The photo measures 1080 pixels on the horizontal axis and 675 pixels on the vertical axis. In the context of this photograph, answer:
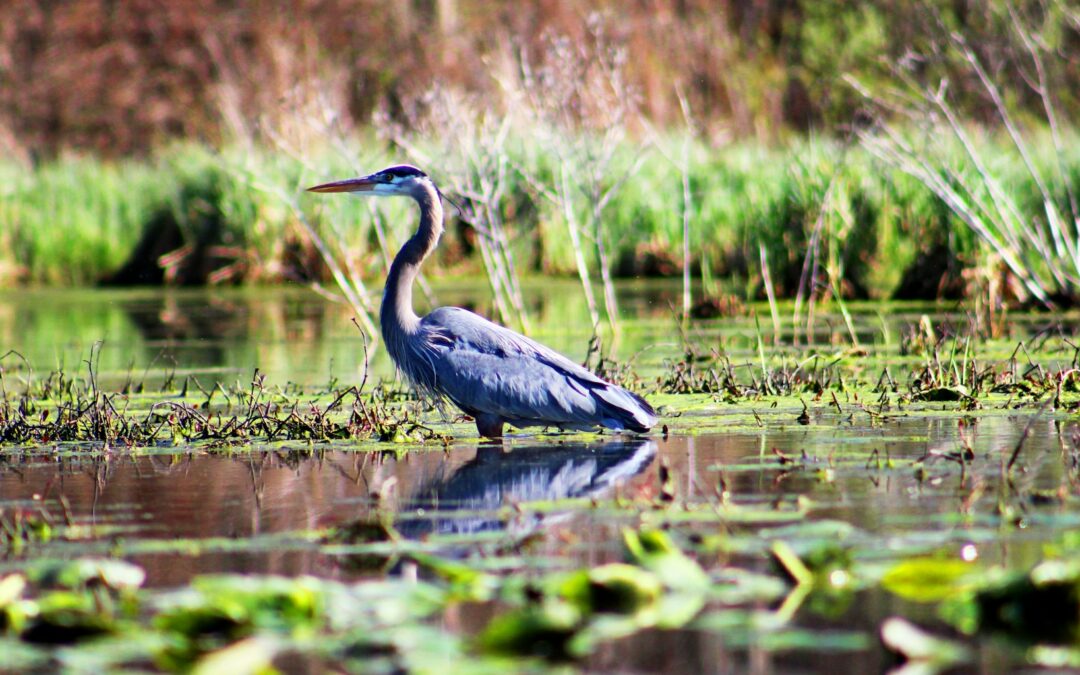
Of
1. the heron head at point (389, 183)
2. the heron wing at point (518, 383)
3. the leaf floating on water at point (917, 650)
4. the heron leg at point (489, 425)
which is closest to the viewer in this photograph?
the leaf floating on water at point (917, 650)

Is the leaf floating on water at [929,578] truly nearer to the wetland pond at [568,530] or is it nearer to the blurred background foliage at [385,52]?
the wetland pond at [568,530]

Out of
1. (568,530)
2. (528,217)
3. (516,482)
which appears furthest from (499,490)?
(528,217)

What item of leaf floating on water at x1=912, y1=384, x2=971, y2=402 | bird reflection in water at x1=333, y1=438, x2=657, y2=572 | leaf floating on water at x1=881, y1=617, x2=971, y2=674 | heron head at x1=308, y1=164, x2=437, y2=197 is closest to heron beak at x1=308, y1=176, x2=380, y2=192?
heron head at x1=308, y1=164, x2=437, y2=197

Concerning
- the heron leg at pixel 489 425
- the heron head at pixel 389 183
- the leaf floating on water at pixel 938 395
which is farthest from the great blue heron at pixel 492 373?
the leaf floating on water at pixel 938 395

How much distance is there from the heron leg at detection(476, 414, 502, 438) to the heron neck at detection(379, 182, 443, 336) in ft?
2.01

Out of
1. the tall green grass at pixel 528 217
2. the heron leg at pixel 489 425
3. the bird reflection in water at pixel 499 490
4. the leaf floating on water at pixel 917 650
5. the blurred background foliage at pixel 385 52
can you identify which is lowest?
the leaf floating on water at pixel 917 650

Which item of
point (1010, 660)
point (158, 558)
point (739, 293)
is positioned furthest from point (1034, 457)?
point (739, 293)

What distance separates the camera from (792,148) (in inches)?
604

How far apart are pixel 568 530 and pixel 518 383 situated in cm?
232

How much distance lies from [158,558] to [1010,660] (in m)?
2.45

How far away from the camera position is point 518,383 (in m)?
7.29

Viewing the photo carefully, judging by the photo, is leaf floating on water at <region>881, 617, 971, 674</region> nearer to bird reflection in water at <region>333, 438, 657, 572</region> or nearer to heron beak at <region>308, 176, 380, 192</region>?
bird reflection in water at <region>333, 438, 657, 572</region>

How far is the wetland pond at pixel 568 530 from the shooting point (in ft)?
12.1

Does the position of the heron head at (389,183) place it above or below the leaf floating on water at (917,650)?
above
